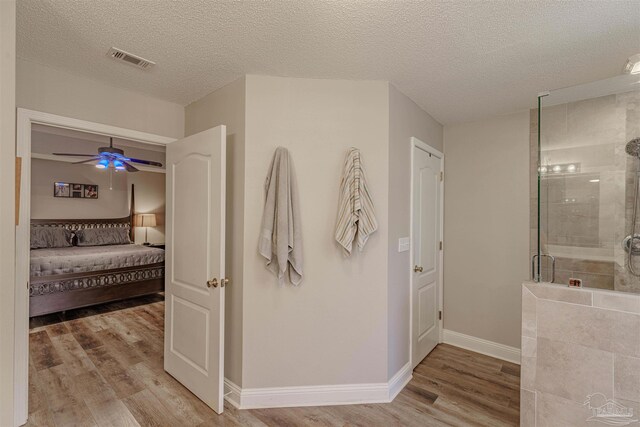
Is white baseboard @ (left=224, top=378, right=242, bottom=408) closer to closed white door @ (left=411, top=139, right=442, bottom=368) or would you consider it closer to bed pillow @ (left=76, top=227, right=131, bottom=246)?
closed white door @ (left=411, top=139, right=442, bottom=368)

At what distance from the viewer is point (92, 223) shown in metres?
6.22

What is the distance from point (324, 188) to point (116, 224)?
6.22 metres

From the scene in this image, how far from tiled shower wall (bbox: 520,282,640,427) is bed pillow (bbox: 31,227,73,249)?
691 centimetres

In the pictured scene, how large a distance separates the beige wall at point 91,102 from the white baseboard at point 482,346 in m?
3.49

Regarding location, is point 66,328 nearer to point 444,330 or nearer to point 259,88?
point 259,88

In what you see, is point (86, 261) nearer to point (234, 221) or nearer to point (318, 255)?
point (234, 221)

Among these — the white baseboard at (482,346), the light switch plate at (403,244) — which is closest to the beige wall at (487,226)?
the white baseboard at (482,346)

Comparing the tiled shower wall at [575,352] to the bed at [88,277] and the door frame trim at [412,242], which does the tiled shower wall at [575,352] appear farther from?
the bed at [88,277]

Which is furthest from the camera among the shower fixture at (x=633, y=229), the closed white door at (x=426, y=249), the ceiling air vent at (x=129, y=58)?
the closed white door at (x=426, y=249)

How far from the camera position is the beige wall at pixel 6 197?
113 centimetres

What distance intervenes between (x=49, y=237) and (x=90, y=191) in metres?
1.25

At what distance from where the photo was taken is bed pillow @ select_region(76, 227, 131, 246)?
227 inches

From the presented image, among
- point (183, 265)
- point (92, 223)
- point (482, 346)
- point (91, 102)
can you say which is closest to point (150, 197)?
point (92, 223)

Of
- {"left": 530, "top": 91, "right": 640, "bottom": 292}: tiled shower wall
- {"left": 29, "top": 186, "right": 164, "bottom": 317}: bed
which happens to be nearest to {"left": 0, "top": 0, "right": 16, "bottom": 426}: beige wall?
{"left": 530, "top": 91, "right": 640, "bottom": 292}: tiled shower wall
